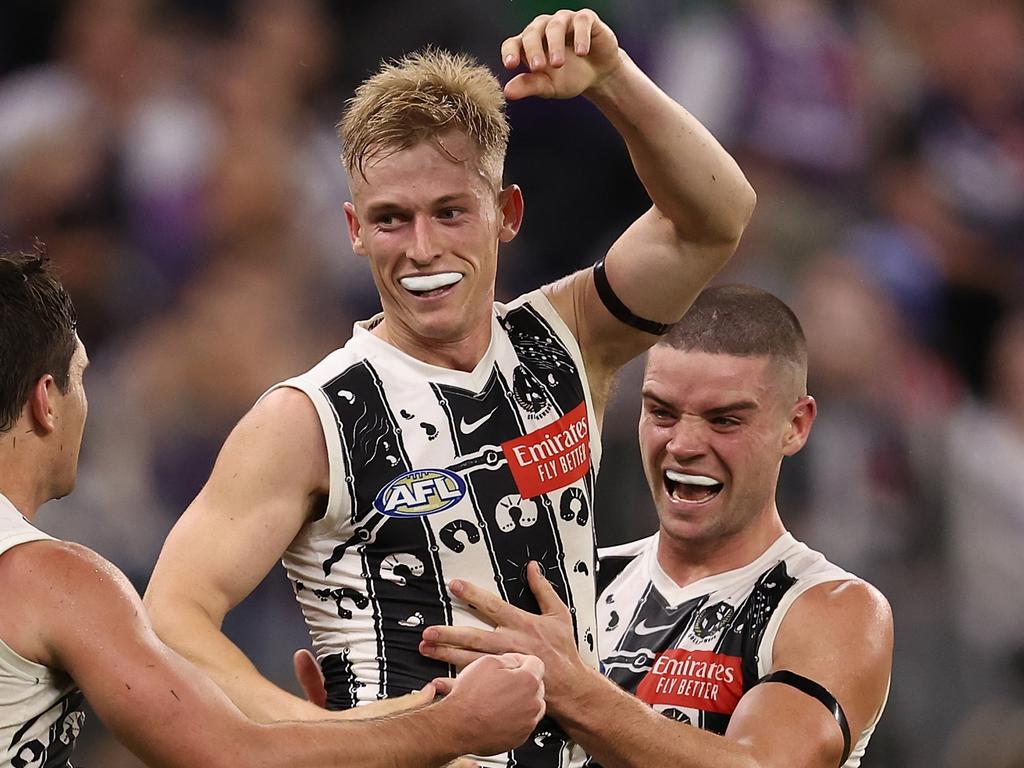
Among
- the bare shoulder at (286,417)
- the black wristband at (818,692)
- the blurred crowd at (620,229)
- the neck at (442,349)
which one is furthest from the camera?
the blurred crowd at (620,229)

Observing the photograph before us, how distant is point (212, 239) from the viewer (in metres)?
7.18

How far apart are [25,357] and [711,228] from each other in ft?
4.97

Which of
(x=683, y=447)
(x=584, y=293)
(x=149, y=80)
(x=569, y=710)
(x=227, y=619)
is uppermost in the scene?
(x=149, y=80)

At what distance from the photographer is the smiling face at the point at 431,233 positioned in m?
3.33

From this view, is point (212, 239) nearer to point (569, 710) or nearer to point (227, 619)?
point (227, 619)

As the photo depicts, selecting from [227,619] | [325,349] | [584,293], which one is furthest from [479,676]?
[325,349]

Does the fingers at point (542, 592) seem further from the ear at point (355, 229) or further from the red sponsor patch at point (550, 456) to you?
the ear at point (355, 229)

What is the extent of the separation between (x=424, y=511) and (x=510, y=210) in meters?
0.76

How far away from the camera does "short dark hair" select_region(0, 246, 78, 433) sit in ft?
10.00

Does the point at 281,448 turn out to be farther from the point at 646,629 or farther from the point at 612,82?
the point at 646,629

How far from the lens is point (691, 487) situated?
4227 mm

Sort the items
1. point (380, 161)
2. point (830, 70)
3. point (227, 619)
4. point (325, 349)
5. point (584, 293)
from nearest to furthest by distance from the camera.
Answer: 1. point (380, 161)
2. point (584, 293)
3. point (227, 619)
4. point (325, 349)
5. point (830, 70)

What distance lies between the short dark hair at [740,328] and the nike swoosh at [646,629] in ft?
2.43

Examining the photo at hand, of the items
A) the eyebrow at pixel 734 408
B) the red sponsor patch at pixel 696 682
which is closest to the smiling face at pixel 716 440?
the eyebrow at pixel 734 408
